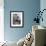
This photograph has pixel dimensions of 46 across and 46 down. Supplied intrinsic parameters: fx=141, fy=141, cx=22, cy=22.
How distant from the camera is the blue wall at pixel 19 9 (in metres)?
5.65

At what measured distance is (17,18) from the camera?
5.72 meters

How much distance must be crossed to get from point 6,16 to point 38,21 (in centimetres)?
130

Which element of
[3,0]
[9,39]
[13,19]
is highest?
[3,0]

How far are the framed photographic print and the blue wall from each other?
0.40 ft

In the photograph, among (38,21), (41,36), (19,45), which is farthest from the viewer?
(38,21)

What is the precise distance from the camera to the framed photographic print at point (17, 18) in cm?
569

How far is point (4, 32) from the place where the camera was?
565 cm

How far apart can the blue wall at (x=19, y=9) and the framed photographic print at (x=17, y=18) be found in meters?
0.12

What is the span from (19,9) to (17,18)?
37 cm

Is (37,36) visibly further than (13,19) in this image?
No

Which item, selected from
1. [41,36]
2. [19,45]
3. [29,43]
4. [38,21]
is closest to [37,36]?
[41,36]

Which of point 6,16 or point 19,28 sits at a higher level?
point 6,16

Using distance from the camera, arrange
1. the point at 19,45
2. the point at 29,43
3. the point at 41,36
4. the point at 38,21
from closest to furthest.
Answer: the point at 41,36, the point at 29,43, the point at 19,45, the point at 38,21

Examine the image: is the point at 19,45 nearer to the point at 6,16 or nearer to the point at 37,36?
the point at 37,36
